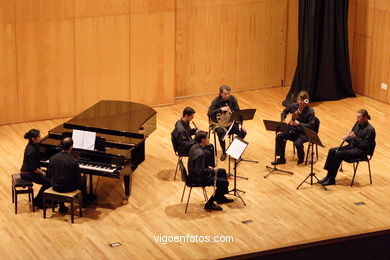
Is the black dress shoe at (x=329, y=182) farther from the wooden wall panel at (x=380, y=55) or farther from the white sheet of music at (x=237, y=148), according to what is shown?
the wooden wall panel at (x=380, y=55)

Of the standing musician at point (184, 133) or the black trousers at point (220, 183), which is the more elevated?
the standing musician at point (184, 133)

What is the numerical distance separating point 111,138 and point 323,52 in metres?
5.61

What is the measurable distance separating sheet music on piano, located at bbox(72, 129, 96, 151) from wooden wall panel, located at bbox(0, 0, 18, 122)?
313 cm

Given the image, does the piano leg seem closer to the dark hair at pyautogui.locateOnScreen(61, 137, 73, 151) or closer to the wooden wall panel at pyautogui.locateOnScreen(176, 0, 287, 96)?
the dark hair at pyautogui.locateOnScreen(61, 137, 73, 151)

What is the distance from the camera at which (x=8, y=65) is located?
12.7m

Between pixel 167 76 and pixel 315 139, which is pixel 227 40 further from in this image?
pixel 315 139

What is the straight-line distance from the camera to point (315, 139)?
1048 cm

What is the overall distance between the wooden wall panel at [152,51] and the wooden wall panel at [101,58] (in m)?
0.15

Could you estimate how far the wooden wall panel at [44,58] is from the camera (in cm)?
1265

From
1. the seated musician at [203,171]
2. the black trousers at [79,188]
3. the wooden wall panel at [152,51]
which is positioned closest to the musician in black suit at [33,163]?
the black trousers at [79,188]

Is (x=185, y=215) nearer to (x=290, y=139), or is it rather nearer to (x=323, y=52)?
(x=290, y=139)

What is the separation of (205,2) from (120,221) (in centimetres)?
561

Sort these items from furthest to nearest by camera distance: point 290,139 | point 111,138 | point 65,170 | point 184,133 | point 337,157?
point 290,139 → point 337,157 → point 184,133 → point 111,138 → point 65,170

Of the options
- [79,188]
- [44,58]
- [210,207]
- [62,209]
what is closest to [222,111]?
[210,207]
